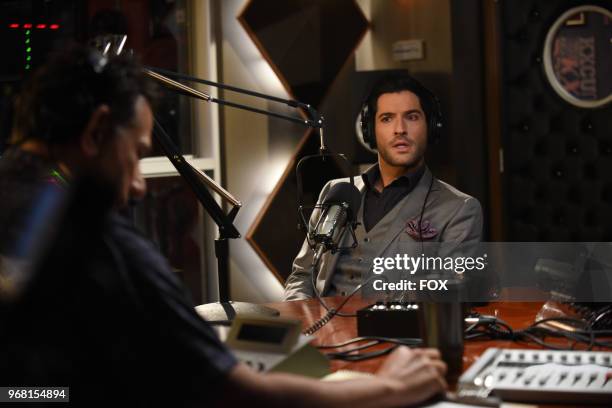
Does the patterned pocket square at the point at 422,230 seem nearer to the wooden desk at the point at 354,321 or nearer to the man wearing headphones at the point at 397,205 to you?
the man wearing headphones at the point at 397,205

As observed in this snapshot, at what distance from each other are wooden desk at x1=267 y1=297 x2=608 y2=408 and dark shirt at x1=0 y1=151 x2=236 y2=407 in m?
0.60

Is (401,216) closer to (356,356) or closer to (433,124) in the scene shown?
(433,124)

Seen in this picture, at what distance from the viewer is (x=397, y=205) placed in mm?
2990

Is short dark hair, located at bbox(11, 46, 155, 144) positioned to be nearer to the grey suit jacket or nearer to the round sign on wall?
the grey suit jacket

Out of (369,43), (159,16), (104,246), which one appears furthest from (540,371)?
(159,16)

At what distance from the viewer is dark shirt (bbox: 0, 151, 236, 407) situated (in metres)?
0.99

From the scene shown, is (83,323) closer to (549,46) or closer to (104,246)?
(104,246)

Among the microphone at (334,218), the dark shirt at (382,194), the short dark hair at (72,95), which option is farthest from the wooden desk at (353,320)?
the short dark hair at (72,95)

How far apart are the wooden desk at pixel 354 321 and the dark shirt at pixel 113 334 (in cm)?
60

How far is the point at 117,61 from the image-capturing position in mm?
1178

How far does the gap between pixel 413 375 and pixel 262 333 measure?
0.86ft

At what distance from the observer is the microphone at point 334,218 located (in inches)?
85.5

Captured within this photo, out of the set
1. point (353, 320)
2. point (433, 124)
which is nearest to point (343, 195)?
point (353, 320)

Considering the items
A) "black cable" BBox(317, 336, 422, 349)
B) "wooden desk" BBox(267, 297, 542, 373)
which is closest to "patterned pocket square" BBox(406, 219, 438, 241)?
"wooden desk" BBox(267, 297, 542, 373)
